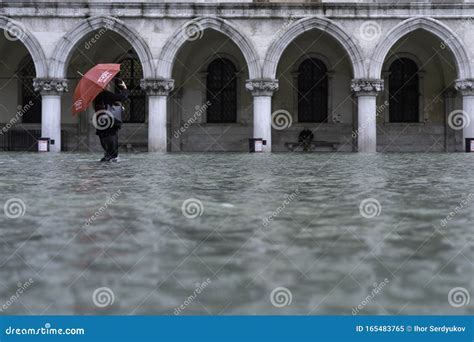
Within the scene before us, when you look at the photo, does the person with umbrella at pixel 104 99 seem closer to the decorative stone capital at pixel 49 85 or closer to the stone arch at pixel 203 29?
the stone arch at pixel 203 29

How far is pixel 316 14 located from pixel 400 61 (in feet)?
19.9

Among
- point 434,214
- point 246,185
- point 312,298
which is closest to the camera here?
point 312,298

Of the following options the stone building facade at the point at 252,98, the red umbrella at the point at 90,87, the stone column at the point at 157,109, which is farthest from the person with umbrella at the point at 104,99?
the stone building facade at the point at 252,98

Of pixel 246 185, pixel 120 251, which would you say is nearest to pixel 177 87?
pixel 246 185

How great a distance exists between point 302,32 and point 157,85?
18.0 ft

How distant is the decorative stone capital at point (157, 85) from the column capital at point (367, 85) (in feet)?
21.7

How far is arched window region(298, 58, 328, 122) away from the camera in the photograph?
91.2ft

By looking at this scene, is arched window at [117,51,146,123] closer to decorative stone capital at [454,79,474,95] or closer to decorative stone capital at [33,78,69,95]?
decorative stone capital at [33,78,69,95]

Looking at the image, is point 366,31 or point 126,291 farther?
point 366,31

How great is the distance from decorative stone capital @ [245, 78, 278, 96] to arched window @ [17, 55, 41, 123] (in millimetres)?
10004

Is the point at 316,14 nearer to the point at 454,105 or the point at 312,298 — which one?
the point at 454,105

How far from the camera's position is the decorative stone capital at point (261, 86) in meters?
23.3

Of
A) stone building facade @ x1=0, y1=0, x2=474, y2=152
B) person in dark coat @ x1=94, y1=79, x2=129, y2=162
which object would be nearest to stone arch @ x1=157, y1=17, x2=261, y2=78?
stone building facade @ x1=0, y1=0, x2=474, y2=152

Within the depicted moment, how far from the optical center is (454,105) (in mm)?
27562
